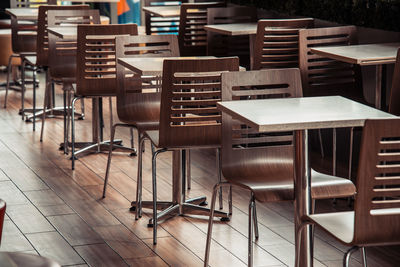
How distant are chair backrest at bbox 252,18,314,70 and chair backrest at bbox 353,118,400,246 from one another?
135 inches

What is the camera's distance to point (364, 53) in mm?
5145

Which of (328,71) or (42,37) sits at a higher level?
(42,37)

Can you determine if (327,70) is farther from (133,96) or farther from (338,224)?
(338,224)

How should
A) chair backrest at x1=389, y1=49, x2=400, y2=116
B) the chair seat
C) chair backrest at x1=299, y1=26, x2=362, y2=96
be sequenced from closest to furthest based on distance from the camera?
the chair seat → chair backrest at x1=389, y1=49, x2=400, y2=116 → chair backrest at x1=299, y1=26, x2=362, y2=96

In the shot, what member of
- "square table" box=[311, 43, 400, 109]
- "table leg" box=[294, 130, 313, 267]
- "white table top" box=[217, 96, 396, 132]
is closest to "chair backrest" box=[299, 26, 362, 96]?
"square table" box=[311, 43, 400, 109]

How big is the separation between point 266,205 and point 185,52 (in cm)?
296

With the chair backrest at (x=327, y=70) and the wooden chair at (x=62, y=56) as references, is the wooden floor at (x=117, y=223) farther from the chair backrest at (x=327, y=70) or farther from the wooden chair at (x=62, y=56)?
Answer: the chair backrest at (x=327, y=70)

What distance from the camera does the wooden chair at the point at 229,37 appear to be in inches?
287

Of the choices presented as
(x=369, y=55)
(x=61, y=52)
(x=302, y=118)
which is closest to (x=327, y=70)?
(x=369, y=55)

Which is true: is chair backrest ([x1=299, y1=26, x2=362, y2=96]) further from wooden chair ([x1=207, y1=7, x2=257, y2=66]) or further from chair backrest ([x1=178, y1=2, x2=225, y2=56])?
chair backrest ([x1=178, y1=2, x2=225, y2=56])

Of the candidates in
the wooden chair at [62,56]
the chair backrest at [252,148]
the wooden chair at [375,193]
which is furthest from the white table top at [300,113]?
the wooden chair at [62,56]

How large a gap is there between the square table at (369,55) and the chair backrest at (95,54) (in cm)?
149

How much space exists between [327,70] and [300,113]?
2531 mm

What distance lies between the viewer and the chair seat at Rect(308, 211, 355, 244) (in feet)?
9.09
